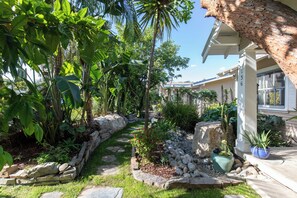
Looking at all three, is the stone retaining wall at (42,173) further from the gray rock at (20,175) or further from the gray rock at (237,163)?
the gray rock at (237,163)

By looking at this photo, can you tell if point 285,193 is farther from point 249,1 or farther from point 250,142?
point 249,1

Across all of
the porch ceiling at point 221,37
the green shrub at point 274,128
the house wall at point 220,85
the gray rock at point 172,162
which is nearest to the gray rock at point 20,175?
the gray rock at point 172,162

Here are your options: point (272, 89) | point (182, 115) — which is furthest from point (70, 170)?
point (272, 89)

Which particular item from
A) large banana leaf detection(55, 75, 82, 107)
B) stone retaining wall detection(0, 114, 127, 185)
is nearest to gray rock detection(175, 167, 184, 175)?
stone retaining wall detection(0, 114, 127, 185)

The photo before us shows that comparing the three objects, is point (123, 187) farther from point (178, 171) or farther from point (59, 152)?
point (59, 152)

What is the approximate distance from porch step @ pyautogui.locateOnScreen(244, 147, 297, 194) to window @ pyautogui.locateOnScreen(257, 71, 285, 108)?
10.7 feet

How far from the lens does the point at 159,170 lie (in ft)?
15.1

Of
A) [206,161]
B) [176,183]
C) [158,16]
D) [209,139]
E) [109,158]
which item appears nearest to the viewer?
[176,183]

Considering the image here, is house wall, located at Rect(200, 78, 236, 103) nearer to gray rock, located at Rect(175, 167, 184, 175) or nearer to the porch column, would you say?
the porch column

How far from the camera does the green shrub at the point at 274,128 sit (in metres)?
6.14

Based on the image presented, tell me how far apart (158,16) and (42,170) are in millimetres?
4449

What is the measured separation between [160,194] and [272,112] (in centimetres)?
694

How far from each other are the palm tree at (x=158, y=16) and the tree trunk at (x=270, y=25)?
3.31 meters

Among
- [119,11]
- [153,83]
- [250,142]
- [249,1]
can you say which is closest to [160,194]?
[250,142]
